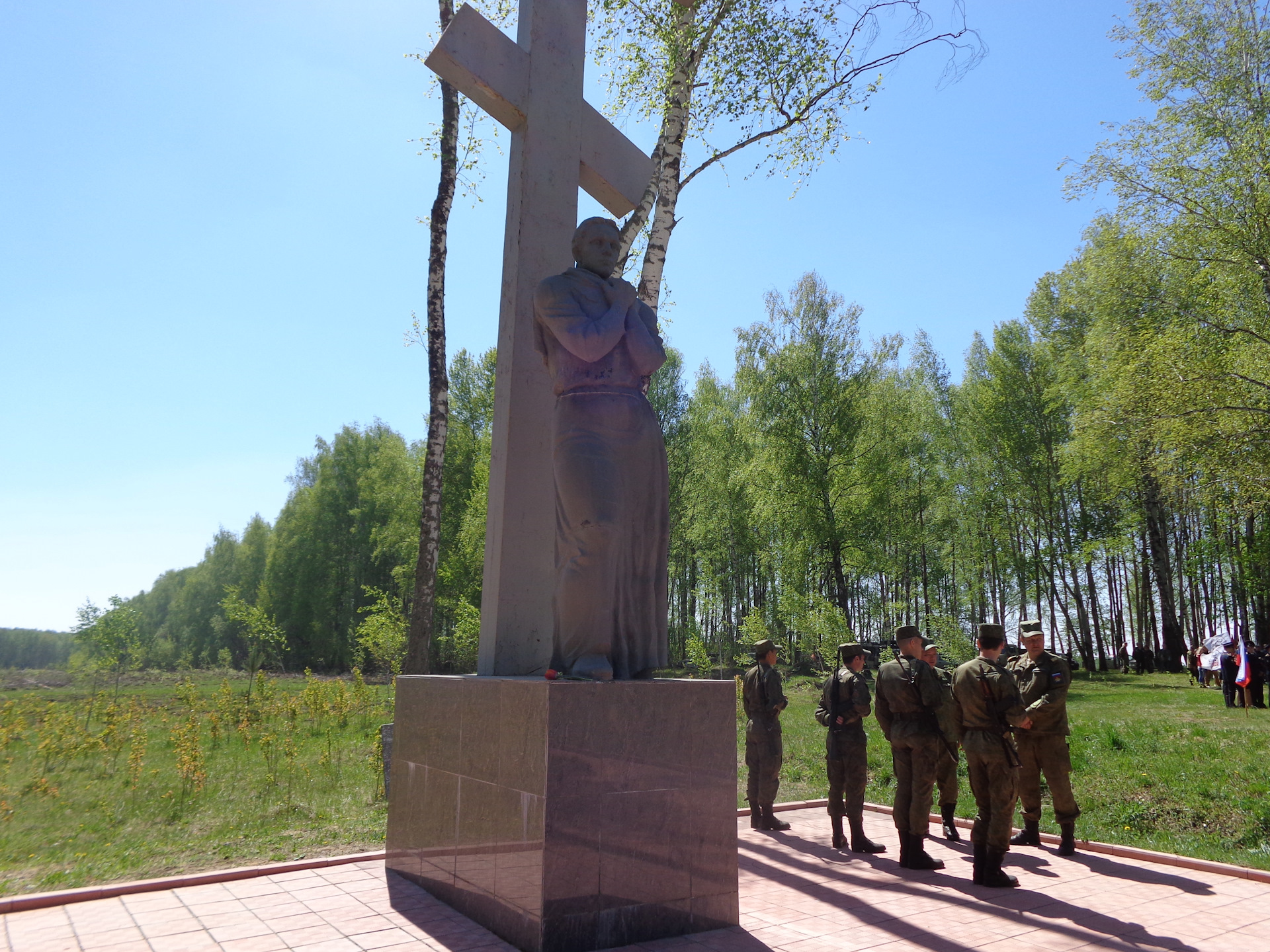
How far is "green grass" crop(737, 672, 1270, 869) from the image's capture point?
730cm

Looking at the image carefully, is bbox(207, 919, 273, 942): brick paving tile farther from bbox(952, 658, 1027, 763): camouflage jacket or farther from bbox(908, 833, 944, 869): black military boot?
bbox(952, 658, 1027, 763): camouflage jacket

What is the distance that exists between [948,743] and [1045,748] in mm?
850

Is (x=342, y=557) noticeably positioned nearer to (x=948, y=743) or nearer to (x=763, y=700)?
(x=763, y=700)

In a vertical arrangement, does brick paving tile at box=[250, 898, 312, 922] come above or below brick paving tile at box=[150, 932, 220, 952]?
below

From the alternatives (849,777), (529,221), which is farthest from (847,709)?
(529,221)

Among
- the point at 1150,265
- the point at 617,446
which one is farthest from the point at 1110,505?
the point at 617,446

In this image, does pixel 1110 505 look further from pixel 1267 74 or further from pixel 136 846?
pixel 136 846

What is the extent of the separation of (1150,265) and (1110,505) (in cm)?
1434

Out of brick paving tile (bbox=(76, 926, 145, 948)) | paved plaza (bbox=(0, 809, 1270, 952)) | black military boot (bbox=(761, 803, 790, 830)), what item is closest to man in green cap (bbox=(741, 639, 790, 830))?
black military boot (bbox=(761, 803, 790, 830))

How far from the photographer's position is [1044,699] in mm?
6992

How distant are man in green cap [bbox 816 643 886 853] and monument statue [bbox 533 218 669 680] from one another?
3.08 m

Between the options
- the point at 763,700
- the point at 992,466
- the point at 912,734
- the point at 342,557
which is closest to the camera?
the point at 912,734

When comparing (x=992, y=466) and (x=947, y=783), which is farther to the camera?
(x=992, y=466)

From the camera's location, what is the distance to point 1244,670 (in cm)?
1516
